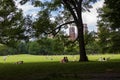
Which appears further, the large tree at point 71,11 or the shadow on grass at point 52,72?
the large tree at point 71,11

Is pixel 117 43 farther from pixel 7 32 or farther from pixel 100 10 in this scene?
pixel 7 32

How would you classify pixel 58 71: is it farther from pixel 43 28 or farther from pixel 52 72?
pixel 43 28

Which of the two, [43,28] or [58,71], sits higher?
[43,28]

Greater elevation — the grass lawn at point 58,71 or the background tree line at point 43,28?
the background tree line at point 43,28

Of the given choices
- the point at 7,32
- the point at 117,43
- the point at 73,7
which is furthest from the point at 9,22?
the point at 117,43

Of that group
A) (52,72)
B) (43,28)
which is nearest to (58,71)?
(52,72)

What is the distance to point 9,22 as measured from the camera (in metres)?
54.1

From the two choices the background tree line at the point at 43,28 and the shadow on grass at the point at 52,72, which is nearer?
the shadow on grass at the point at 52,72

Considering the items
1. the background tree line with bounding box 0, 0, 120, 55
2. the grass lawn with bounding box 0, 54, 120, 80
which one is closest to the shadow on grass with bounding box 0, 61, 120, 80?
the grass lawn with bounding box 0, 54, 120, 80

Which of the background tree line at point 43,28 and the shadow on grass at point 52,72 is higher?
the background tree line at point 43,28

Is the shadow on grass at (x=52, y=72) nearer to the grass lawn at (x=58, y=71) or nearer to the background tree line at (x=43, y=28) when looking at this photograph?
the grass lawn at (x=58, y=71)

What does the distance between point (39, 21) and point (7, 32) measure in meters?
10.1

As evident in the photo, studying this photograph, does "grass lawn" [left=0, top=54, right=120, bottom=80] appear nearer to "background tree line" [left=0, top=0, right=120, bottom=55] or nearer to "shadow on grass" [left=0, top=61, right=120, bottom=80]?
"shadow on grass" [left=0, top=61, right=120, bottom=80]

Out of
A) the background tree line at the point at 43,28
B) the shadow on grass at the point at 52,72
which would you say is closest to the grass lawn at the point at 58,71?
the shadow on grass at the point at 52,72
